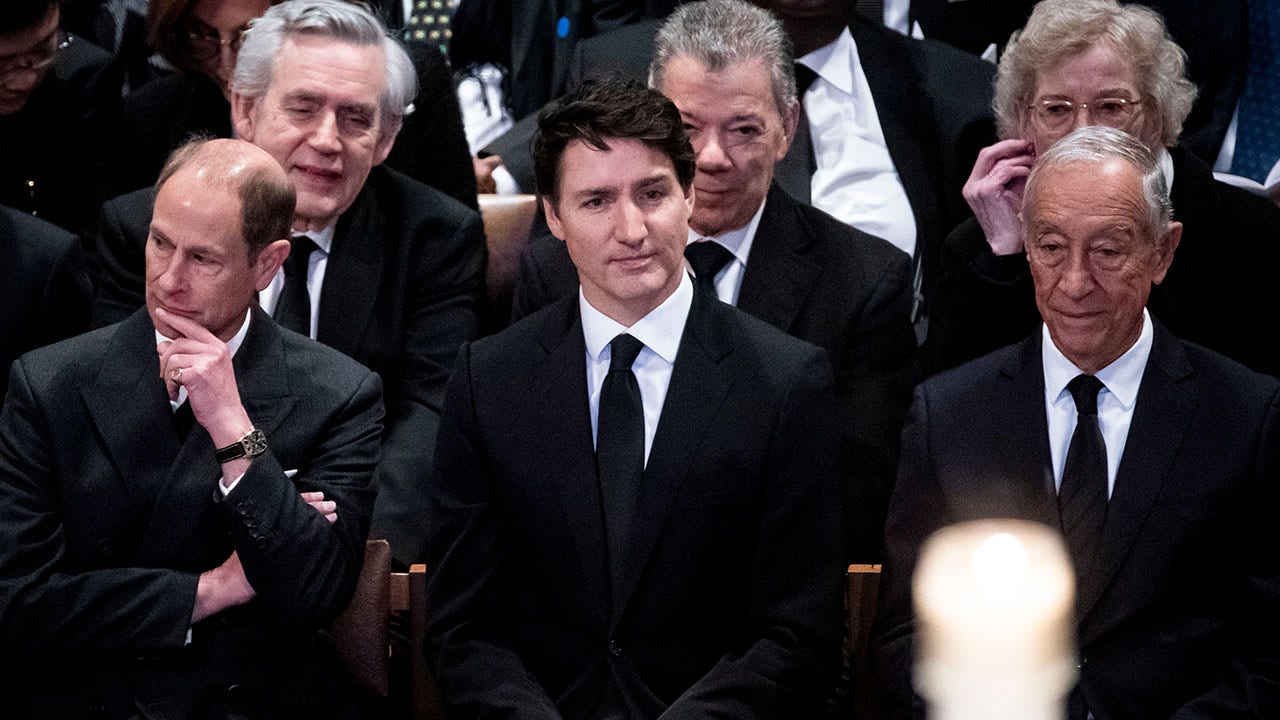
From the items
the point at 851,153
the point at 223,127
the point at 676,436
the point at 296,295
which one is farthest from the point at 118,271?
the point at 851,153

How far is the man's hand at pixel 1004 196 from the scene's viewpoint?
332 centimetres

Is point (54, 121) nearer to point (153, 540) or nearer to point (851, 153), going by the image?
point (153, 540)

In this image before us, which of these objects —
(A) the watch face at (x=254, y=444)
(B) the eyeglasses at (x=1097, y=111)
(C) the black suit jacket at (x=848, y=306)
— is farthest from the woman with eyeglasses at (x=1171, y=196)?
(A) the watch face at (x=254, y=444)

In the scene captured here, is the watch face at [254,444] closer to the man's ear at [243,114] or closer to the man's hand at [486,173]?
the man's ear at [243,114]

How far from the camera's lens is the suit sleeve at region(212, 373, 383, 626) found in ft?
8.16

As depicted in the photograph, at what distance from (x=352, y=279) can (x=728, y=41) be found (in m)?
0.96

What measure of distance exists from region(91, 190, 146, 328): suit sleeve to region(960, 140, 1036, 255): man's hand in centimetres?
176

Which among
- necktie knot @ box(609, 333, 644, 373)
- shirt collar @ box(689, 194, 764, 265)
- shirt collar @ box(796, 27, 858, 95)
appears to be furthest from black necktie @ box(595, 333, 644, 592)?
shirt collar @ box(796, 27, 858, 95)

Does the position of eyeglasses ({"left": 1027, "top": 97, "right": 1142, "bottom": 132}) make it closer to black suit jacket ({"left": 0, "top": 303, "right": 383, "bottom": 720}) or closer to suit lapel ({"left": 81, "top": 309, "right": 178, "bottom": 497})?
black suit jacket ({"left": 0, "top": 303, "right": 383, "bottom": 720})

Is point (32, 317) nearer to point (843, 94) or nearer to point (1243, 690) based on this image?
point (843, 94)

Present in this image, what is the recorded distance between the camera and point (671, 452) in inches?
101

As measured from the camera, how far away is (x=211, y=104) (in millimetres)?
3877

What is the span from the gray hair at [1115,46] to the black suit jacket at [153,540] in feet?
5.38

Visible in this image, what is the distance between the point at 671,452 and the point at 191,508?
2.58 feet
